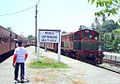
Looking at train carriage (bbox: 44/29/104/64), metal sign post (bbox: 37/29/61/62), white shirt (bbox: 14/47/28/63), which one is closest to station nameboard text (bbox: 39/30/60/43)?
metal sign post (bbox: 37/29/61/62)

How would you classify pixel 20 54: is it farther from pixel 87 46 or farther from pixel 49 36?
pixel 87 46

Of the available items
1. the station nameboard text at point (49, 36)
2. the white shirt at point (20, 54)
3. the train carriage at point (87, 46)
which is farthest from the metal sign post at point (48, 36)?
the white shirt at point (20, 54)

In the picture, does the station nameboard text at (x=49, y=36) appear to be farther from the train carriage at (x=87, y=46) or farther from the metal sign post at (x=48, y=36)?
the train carriage at (x=87, y=46)

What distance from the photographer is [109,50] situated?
87625 millimetres

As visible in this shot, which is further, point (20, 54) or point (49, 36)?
point (49, 36)

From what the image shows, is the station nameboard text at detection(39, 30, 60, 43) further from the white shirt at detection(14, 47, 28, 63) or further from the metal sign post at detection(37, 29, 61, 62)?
the white shirt at detection(14, 47, 28, 63)

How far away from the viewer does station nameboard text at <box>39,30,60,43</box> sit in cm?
2951

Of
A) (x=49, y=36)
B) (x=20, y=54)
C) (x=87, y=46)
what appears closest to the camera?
(x=20, y=54)

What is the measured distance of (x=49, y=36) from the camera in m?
29.6

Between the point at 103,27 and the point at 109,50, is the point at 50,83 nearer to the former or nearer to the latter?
the point at 109,50

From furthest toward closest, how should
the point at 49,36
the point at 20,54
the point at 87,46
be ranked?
1. the point at 87,46
2. the point at 49,36
3. the point at 20,54

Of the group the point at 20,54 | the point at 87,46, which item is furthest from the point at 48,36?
the point at 20,54

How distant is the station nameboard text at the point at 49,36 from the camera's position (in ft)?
96.8

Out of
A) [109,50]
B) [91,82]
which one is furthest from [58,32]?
[109,50]
